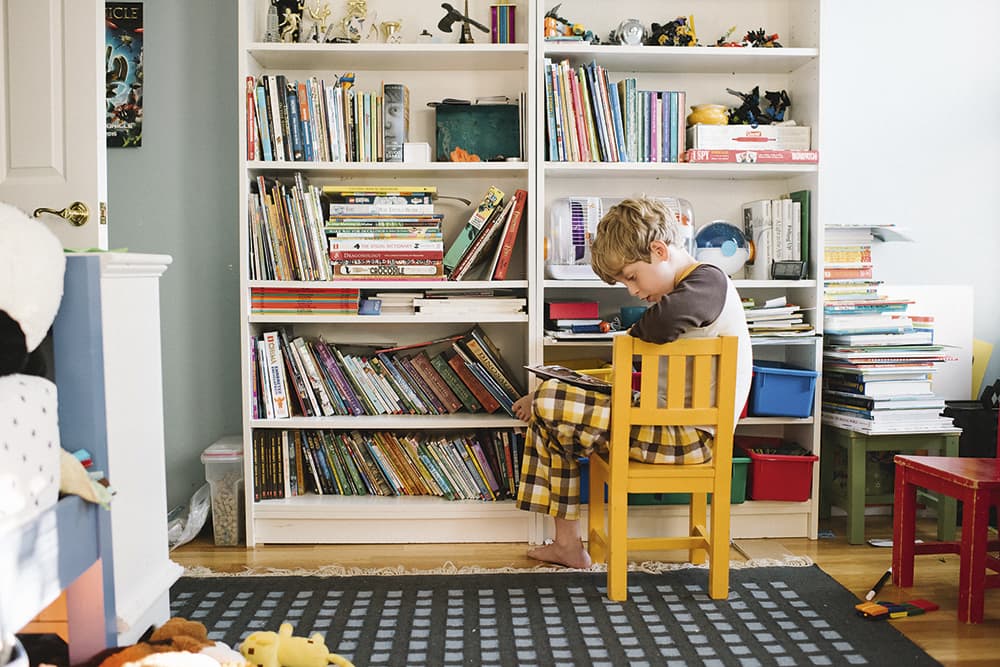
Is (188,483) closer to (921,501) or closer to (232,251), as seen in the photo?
(232,251)

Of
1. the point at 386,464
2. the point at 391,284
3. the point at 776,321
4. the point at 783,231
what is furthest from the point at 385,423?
the point at 783,231

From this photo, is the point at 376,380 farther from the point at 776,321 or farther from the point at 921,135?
the point at 921,135

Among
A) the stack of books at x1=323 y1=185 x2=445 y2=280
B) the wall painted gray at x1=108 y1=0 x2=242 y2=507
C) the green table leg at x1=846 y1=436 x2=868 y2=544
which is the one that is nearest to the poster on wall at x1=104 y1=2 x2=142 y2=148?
the wall painted gray at x1=108 y1=0 x2=242 y2=507

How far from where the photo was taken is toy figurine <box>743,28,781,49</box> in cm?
266

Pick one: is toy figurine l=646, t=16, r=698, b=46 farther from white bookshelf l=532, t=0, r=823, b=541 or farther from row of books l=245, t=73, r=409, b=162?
row of books l=245, t=73, r=409, b=162

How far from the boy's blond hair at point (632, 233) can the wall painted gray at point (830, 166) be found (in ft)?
3.33

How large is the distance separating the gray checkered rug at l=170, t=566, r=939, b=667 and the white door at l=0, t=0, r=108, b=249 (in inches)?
39.8

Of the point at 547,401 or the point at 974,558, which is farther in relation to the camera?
the point at 547,401

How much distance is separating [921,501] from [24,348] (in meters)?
2.70

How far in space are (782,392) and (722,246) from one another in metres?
0.50

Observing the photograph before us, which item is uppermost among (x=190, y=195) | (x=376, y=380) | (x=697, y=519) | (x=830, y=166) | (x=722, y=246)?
(x=830, y=166)

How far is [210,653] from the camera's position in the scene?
1368 millimetres

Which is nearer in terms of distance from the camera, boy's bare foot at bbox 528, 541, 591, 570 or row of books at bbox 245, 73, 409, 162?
boy's bare foot at bbox 528, 541, 591, 570

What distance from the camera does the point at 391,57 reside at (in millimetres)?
2613
